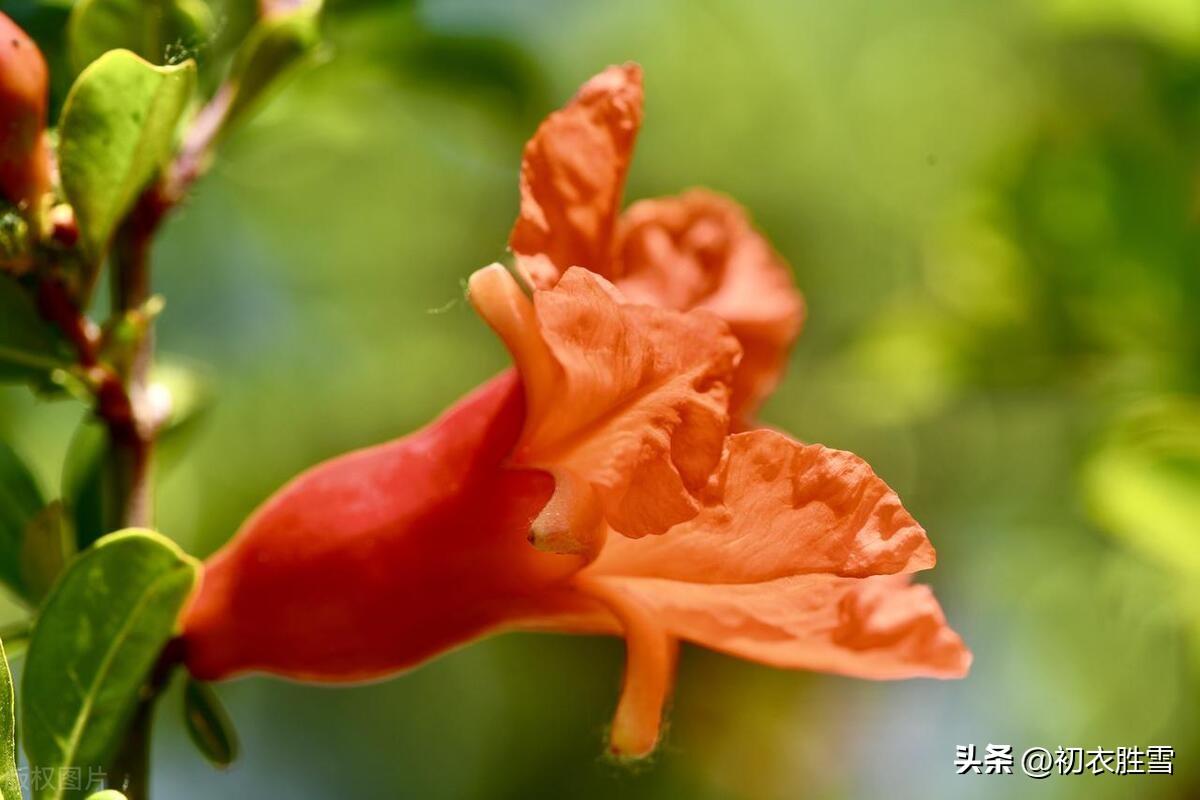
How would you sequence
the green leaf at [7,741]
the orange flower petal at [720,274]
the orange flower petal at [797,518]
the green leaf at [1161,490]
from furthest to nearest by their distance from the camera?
the green leaf at [1161,490], the orange flower petal at [720,274], the orange flower petal at [797,518], the green leaf at [7,741]

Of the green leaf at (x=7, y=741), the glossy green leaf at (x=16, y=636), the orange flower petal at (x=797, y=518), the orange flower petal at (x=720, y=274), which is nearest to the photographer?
the green leaf at (x=7, y=741)

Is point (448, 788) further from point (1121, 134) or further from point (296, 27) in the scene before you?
point (296, 27)

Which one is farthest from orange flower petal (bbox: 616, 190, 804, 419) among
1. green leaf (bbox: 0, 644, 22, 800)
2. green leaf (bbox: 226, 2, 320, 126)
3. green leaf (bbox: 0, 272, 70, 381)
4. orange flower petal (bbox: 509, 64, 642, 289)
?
green leaf (bbox: 0, 644, 22, 800)

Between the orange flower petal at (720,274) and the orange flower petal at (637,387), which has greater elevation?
the orange flower petal at (720,274)

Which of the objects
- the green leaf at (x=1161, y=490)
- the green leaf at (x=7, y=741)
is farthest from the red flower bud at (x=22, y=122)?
the green leaf at (x=1161, y=490)

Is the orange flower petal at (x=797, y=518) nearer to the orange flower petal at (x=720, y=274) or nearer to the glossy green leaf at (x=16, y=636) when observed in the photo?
the orange flower petal at (x=720, y=274)

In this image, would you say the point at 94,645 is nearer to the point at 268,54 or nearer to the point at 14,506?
the point at 14,506

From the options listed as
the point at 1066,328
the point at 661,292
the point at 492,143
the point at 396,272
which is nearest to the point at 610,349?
the point at 661,292
